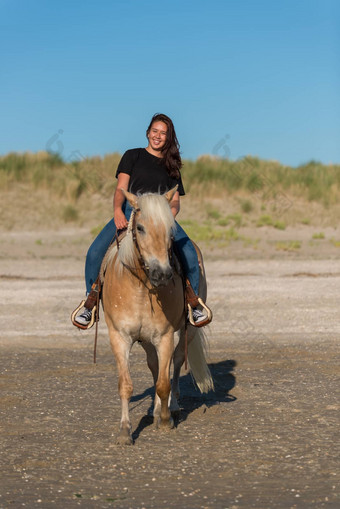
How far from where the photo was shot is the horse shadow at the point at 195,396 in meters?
7.83

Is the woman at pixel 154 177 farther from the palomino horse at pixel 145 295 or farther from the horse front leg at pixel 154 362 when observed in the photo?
the horse front leg at pixel 154 362

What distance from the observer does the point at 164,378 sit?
714cm

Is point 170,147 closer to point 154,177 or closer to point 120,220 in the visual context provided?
point 154,177

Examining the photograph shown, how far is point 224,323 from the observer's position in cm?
1415

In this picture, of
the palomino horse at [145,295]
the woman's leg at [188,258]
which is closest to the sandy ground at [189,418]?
the palomino horse at [145,295]

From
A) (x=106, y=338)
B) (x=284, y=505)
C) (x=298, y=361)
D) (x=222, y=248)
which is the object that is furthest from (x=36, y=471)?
(x=222, y=248)

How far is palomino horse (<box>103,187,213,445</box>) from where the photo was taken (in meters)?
6.30

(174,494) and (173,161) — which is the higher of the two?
(173,161)

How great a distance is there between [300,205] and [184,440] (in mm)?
25193

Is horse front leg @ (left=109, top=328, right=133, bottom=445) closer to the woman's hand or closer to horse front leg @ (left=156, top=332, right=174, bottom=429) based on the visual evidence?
horse front leg @ (left=156, top=332, right=174, bottom=429)

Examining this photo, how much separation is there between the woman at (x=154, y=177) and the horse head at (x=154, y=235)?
91 centimetres

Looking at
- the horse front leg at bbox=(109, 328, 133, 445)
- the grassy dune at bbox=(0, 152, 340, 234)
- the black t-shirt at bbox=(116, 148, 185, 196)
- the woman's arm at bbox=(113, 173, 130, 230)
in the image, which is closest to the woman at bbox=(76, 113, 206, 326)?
the black t-shirt at bbox=(116, 148, 185, 196)

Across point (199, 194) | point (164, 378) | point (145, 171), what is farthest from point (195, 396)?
point (199, 194)

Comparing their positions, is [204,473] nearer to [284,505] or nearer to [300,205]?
[284,505]
